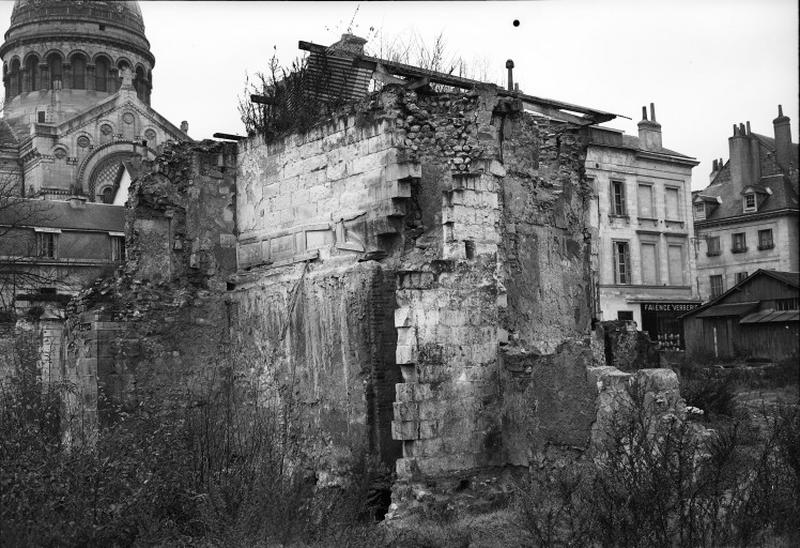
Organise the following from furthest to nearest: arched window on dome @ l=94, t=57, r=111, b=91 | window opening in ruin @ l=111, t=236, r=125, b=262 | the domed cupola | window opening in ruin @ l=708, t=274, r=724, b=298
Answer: arched window on dome @ l=94, t=57, r=111, b=91, the domed cupola, window opening in ruin @ l=708, t=274, r=724, b=298, window opening in ruin @ l=111, t=236, r=125, b=262

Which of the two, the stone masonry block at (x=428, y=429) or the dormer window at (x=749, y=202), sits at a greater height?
the dormer window at (x=749, y=202)

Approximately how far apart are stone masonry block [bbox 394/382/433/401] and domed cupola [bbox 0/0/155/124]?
1815 inches

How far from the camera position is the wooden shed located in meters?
29.1

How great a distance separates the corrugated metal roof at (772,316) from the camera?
28.7 m

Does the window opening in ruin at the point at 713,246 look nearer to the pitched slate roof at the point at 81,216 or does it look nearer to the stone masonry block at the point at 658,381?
the pitched slate roof at the point at 81,216

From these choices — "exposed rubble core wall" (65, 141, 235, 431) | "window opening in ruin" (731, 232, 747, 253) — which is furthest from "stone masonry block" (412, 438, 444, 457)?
"window opening in ruin" (731, 232, 747, 253)

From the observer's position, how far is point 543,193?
1128 centimetres

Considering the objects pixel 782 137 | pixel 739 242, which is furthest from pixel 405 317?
pixel 782 137

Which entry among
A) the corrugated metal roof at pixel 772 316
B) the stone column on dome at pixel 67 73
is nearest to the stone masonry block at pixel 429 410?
the corrugated metal roof at pixel 772 316

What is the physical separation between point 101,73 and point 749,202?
3706 centimetres

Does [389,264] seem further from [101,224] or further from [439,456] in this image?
[101,224]

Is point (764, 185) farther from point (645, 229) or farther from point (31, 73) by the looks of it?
point (31, 73)

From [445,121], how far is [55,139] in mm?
40867

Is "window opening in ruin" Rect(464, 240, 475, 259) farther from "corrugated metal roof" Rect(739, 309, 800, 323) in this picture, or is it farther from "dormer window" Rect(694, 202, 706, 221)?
"dormer window" Rect(694, 202, 706, 221)
